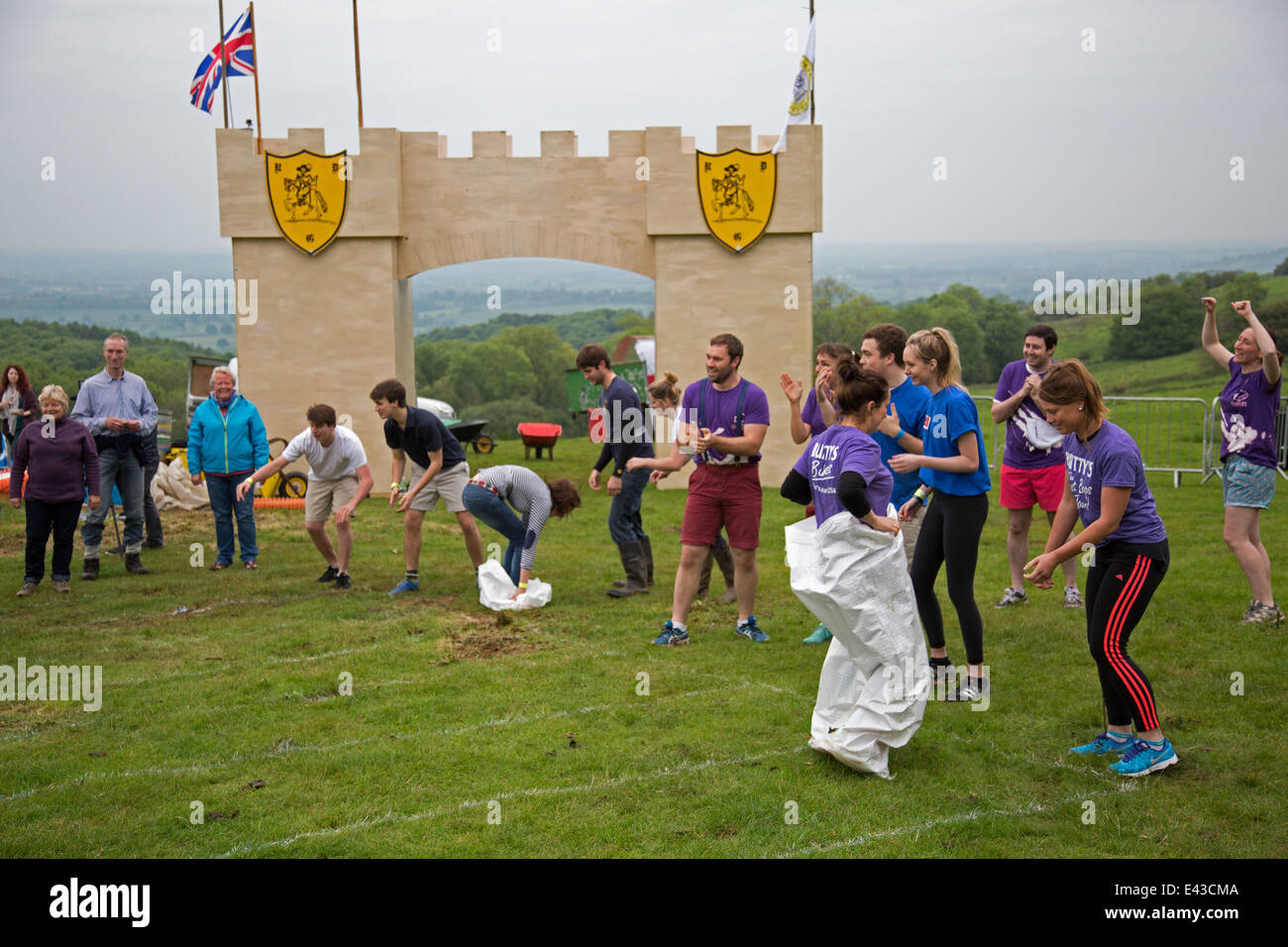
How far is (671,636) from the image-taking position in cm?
803

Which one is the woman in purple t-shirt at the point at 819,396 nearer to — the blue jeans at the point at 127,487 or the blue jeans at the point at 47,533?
the blue jeans at the point at 47,533

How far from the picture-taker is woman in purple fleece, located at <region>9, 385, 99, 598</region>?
32.9 feet

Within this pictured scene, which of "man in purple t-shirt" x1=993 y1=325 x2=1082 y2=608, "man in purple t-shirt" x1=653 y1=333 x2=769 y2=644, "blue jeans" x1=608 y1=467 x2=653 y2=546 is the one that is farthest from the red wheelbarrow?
"man in purple t-shirt" x1=653 y1=333 x2=769 y2=644

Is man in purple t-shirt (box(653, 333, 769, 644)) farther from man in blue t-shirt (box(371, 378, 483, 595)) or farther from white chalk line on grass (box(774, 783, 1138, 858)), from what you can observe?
white chalk line on grass (box(774, 783, 1138, 858))

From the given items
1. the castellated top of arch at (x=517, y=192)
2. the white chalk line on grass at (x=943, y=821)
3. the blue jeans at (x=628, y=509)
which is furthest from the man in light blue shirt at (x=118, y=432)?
the white chalk line on grass at (x=943, y=821)

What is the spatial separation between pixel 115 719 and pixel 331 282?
12415mm

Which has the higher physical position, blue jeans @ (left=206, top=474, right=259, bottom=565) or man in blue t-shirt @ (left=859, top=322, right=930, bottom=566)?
man in blue t-shirt @ (left=859, top=322, right=930, bottom=566)

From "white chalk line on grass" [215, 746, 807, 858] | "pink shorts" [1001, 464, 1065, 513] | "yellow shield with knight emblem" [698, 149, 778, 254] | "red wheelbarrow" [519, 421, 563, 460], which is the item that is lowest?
"white chalk line on grass" [215, 746, 807, 858]

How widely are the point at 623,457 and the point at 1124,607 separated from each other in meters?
5.29

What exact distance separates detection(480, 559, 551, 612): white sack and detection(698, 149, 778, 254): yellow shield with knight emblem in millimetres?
9817

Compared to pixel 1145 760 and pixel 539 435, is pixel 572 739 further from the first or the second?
pixel 539 435

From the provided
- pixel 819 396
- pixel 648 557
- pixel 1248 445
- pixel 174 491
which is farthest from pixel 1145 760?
pixel 174 491

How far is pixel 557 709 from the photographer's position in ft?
21.8
